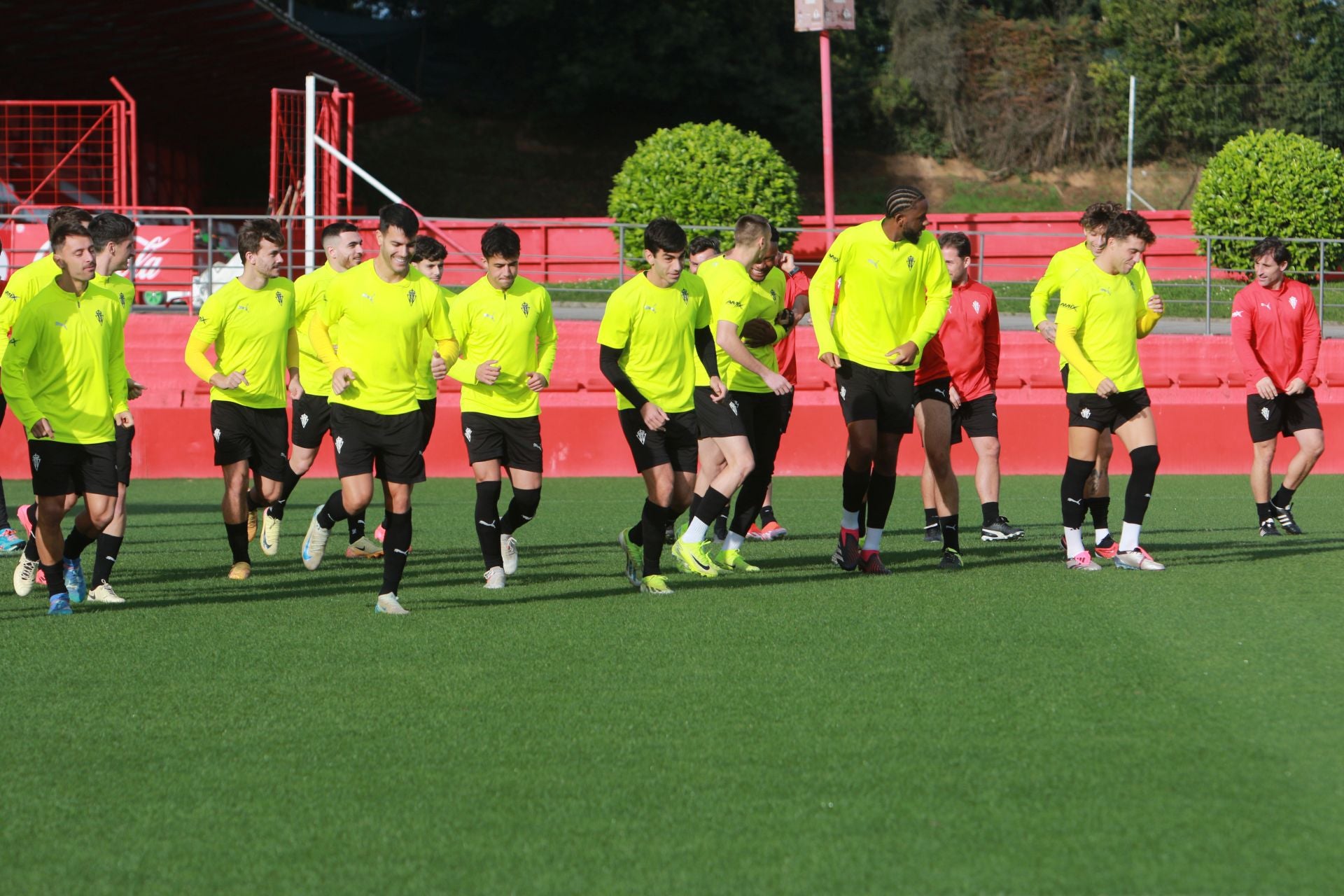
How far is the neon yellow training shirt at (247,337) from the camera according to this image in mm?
9492

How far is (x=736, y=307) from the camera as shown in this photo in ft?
30.8

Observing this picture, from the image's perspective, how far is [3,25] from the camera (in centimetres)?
2569

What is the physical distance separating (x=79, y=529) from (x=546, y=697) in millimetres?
3697

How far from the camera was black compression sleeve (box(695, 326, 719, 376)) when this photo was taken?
29.3 feet

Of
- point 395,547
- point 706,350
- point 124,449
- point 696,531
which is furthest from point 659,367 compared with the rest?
point 124,449

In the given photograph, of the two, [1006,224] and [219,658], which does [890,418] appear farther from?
[1006,224]

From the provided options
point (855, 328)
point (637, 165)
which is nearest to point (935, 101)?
point (637, 165)

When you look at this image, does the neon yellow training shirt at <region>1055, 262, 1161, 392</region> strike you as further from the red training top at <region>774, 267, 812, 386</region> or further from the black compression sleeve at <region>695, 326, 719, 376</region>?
the red training top at <region>774, 267, 812, 386</region>

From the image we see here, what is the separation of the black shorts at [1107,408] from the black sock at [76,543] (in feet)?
18.5

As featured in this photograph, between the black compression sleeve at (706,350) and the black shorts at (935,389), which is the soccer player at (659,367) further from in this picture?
the black shorts at (935,389)

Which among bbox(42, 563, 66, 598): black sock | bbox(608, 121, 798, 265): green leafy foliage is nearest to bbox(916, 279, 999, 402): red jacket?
bbox(42, 563, 66, 598): black sock

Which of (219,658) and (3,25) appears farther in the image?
(3,25)

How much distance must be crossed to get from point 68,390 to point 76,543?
42.0 inches

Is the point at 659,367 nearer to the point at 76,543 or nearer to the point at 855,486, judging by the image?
the point at 855,486
